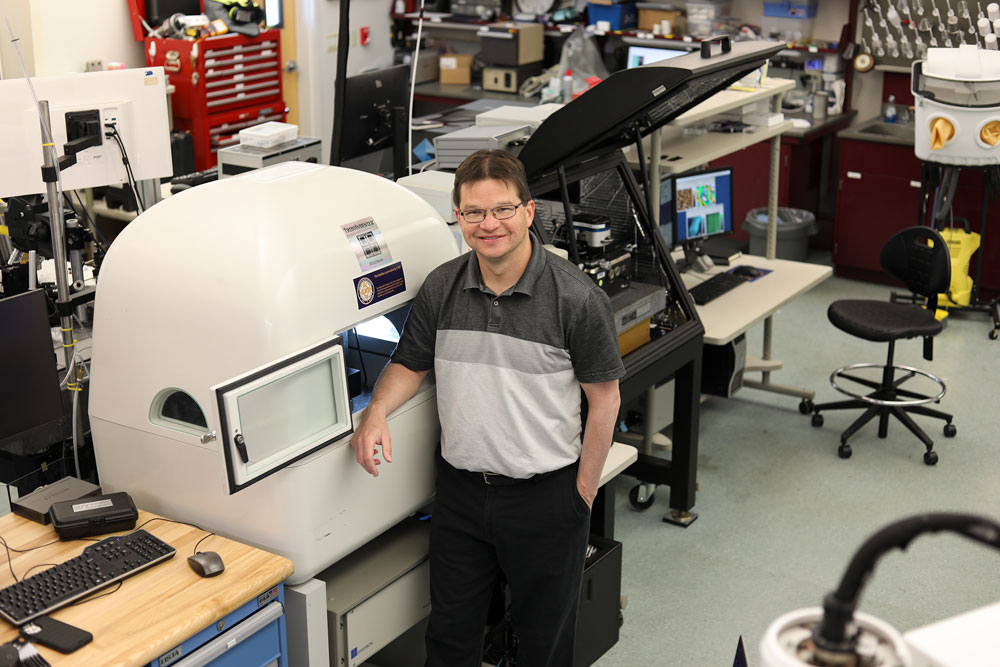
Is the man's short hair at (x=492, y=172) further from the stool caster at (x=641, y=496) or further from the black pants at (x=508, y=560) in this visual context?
the stool caster at (x=641, y=496)

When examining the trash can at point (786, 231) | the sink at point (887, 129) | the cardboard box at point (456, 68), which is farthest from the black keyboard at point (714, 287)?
the cardboard box at point (456, 68)

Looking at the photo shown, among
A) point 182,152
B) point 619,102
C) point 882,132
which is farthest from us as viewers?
point 882,132

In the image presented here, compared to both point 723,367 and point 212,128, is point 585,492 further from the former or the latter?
point 212,128

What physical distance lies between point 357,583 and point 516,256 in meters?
0.83

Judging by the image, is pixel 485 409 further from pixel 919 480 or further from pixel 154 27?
pixel 154 27

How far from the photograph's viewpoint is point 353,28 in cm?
748

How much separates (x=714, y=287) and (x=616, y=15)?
3296 millimetres

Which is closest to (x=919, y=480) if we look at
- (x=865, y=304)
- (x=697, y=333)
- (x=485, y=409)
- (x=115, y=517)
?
(x=865, y=304)

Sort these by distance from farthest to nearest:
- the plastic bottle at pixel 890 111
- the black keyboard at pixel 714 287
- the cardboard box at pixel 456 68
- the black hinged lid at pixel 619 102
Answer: the cardboard box at pixel 456 68
the plastic bottle at pixel 890 111
the black keyboard at pixel 714 287
the black hinged lid at pixel 619 102

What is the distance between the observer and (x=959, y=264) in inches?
223

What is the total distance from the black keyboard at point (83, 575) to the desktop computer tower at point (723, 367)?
2.62m

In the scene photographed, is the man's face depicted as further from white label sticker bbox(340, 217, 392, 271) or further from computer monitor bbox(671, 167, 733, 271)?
computer monitor bbox(671, 167, 733, 271)

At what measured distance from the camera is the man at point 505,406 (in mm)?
2383

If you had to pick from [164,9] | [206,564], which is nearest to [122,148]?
[206,564]
